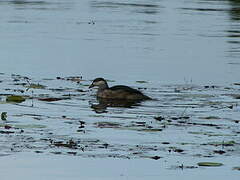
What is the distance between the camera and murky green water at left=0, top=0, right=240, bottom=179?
13.1 meters

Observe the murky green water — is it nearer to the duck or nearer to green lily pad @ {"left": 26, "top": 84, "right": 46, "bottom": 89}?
green lily pad @ {"left": 26, "top": 84, "right": 46, "bottom": 89}

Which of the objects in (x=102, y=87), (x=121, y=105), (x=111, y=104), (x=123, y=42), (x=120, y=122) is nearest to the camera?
(x=120, y=122)

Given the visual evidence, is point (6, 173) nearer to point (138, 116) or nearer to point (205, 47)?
point (138, 116)

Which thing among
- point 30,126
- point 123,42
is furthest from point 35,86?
point 123,42

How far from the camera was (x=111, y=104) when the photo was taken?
64.2 ft

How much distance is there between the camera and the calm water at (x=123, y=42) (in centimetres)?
2470

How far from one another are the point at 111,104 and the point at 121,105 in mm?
340

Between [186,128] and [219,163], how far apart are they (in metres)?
2.79

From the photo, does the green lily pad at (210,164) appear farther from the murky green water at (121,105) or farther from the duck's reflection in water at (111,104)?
the duck's reflection in water at (111,104)

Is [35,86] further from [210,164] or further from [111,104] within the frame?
[210,164]

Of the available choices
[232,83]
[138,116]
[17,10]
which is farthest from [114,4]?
[138,116]

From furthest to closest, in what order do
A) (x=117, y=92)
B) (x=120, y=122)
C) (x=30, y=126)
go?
(x=117, y=92)
(x=120, y=122)
(x=30, y=126)

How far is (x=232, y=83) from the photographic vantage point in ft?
74.2

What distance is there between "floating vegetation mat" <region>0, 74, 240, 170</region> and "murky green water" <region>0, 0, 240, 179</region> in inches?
→ 0.6
